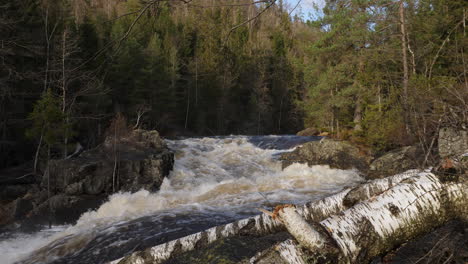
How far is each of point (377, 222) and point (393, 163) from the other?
11.3m

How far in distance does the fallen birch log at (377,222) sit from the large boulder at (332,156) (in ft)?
37.7

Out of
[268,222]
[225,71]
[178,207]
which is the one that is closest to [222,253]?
[268,222]

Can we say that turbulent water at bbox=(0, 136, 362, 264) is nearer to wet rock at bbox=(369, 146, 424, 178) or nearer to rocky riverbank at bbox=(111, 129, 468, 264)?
wet rock at bbox=(369, 146, 424, 178)

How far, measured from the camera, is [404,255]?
317 cm

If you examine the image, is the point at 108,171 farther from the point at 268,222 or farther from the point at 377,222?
the point at 377,222

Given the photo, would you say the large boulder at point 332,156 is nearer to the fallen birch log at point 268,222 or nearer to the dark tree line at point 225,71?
the dark tree line at point 225,71

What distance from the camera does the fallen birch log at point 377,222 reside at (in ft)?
4.28

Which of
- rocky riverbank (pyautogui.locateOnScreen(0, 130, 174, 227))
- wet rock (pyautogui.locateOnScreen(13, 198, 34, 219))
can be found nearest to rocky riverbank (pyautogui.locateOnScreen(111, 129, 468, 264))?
rocky riverbank (pyautogui.locateOnScreen(0, 130, 174, 227))

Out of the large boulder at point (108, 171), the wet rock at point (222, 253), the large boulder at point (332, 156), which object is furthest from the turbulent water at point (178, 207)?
the wet rock at point (222, 253)

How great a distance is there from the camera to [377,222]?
4.71 ft

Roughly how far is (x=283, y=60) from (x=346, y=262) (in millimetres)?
43628

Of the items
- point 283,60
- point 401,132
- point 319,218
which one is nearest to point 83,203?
point 319,218

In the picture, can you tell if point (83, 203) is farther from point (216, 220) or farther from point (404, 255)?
point (404, 255)

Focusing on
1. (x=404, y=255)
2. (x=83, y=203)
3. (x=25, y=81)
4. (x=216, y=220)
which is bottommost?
(x=83, y=203)
